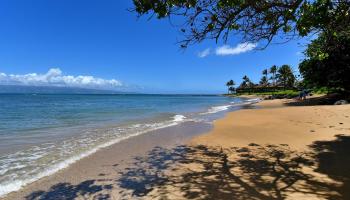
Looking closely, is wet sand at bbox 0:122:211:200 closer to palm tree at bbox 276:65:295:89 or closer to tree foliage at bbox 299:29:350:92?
tree foliage at bbox 299:29:350:92

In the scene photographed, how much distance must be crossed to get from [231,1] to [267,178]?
12.9ft

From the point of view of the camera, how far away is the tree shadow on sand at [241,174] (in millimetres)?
5539

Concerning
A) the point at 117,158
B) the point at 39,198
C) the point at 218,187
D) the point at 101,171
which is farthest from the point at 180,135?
the point at 39,198

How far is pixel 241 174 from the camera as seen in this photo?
6.71 metres

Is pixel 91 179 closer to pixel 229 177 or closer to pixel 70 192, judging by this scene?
pixel 70 192

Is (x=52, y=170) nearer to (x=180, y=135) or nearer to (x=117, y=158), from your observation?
(x=117, y=158)

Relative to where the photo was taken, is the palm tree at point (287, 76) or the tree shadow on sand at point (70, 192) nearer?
the tree shadow on sand at point (70, 192)

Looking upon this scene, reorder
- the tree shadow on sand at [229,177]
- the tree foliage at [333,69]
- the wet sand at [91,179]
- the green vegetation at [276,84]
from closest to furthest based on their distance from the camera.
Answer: the tree shadow on sand at [229,177]
the wet sand at [91,179]
the tree foliage at [333,69]
the green vegetation at [276,84]

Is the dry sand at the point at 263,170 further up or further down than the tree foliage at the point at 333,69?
further down

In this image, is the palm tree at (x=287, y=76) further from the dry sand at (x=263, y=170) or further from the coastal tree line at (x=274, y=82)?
the dry sand at (x=263, y=170)

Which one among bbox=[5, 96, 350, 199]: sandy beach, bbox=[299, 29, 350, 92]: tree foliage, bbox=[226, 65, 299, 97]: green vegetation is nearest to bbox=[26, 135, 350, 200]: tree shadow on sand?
bbox=[5, 96, 350, 199]: sandy beach

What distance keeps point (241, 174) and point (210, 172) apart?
0.75 m

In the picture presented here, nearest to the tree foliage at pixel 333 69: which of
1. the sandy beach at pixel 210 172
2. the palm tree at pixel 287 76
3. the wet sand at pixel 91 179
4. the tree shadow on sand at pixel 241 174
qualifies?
the sandy beach at pixel 210 172

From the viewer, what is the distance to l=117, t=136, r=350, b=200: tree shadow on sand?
5539 millimetres
